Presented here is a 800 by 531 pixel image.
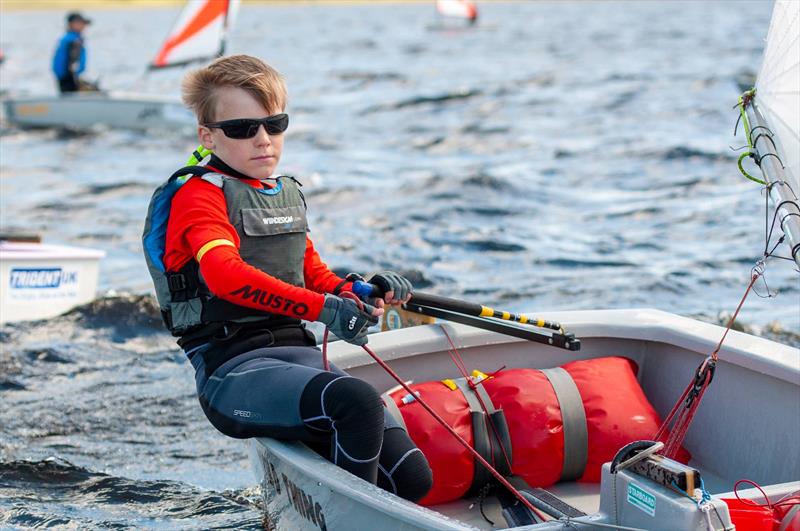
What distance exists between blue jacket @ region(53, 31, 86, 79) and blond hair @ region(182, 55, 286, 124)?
41.2ft

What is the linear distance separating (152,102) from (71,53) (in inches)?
50.3

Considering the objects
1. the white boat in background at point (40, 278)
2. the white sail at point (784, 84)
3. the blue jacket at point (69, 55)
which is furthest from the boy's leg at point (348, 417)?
the blue jacket at point (69, 55)

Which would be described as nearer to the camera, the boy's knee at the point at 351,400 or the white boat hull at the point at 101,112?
the boy's knee at the point at 351,400

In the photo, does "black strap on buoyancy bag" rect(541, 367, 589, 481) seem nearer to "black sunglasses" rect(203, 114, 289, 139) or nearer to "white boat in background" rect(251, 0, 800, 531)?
"white boat in background" rect(251, 0, 800, 531)

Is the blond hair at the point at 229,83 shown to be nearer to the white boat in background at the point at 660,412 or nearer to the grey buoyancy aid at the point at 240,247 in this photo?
the grey buoyancy aid at the point at 240,247

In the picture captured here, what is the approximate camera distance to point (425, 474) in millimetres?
3209

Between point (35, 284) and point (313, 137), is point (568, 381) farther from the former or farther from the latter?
point (313, 137)

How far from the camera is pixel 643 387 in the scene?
418 cm

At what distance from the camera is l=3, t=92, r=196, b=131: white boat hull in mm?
15438

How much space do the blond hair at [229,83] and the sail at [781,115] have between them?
1.56 metres

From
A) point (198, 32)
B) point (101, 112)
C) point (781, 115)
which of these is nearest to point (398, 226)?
point (198, 32)

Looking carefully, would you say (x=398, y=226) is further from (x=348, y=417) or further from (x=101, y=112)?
(x=348, y=417)

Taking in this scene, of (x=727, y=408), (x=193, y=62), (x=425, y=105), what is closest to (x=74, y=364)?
(x=727, y=408)

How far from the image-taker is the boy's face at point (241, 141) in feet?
10.4
